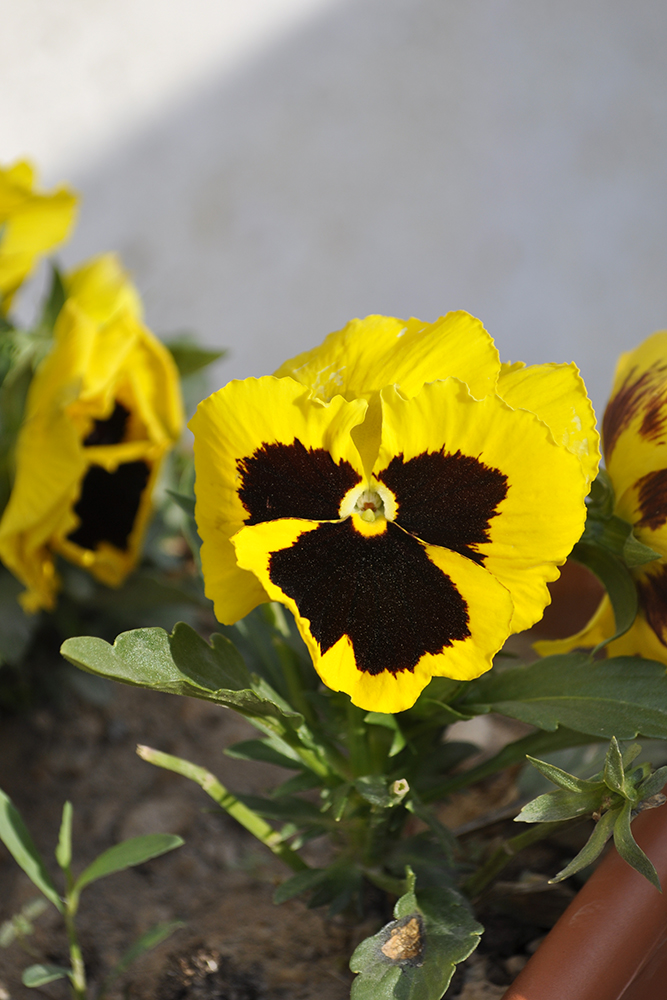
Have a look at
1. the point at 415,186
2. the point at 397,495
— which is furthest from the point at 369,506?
the point at 415,186

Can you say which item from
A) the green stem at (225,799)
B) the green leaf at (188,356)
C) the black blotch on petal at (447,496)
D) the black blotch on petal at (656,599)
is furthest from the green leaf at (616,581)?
the green leaf at (188,356)

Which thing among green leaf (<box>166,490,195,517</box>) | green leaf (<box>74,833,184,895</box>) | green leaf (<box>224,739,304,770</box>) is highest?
green leaf (<box>166,490,195,517</box>)

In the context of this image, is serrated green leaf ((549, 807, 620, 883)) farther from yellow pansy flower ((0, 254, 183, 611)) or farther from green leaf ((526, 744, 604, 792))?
yellow pansy flower ((0, 254, 183, 611))

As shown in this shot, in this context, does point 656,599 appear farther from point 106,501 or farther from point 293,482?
point 106,501

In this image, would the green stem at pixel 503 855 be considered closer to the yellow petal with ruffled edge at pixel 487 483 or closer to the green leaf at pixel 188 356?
the yellow petal with ruffled edge at pixel 487 483

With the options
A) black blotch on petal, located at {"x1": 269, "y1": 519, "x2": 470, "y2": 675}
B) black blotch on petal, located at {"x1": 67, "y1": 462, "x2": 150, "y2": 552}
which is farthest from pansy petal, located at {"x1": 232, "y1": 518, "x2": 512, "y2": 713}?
black blotch on petal, located at {"x1": 67, "y1": 462, "x2": 150, "y2": 552}

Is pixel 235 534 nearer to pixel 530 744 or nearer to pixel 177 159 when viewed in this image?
pixel 530 744

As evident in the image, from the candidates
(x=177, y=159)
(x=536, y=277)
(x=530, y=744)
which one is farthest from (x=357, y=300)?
(x=530, y=744)
